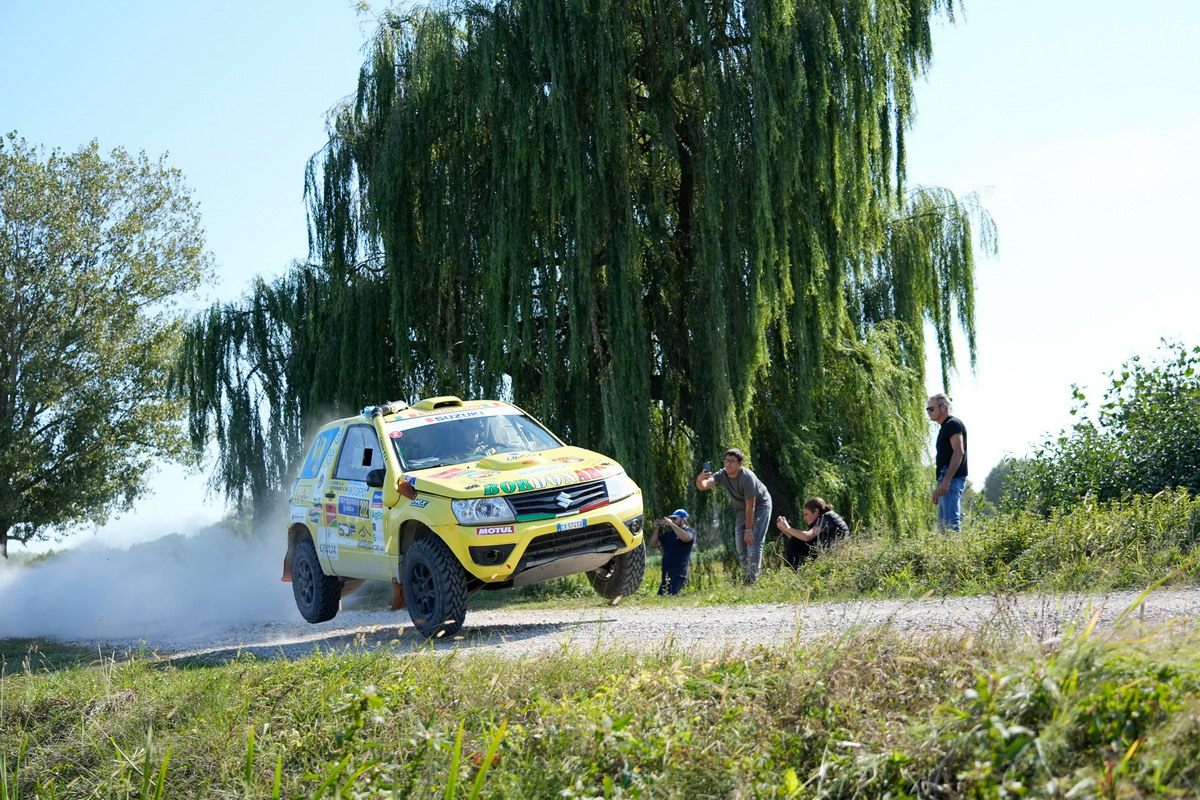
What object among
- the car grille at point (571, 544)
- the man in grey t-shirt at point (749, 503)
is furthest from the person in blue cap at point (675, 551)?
the car grille at point (571, 544)

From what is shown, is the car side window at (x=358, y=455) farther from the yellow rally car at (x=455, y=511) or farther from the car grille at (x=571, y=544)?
the car grille at (x=571, y=544)

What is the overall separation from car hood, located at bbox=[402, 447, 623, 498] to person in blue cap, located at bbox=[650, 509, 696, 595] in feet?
11.2

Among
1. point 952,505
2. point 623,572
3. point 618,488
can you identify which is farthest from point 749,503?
point 618,488

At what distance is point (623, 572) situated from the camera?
→ 1142cm

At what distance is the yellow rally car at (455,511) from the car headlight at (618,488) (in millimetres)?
12

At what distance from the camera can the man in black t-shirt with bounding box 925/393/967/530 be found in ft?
42.6

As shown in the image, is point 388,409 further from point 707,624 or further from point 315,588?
point 707,624

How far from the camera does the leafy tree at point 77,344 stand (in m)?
36.0

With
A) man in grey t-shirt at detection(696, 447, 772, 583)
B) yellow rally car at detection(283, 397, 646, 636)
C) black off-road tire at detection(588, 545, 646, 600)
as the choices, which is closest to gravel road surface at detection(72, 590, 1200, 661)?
black off-road tire at detection(588, 545, 646, 600)

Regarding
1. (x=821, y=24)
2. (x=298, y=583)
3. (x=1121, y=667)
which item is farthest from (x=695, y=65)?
(x=1121, y=667)

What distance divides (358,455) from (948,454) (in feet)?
22.0

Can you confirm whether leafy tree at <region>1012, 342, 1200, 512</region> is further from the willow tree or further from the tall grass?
the tall grass

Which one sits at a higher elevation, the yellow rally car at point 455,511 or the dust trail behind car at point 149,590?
the yellow rally car at point 455,511

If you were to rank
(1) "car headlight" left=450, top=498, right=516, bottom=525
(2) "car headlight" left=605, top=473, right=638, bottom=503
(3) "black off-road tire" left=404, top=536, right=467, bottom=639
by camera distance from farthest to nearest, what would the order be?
(2) "car headlight" left=605, top=473, right=638, bottom=503, (3) "black off-road tire" left=404, top=536, right=467, bottom=639, (1) "car headlight" left=450, top=498, right=516, bottom=525
